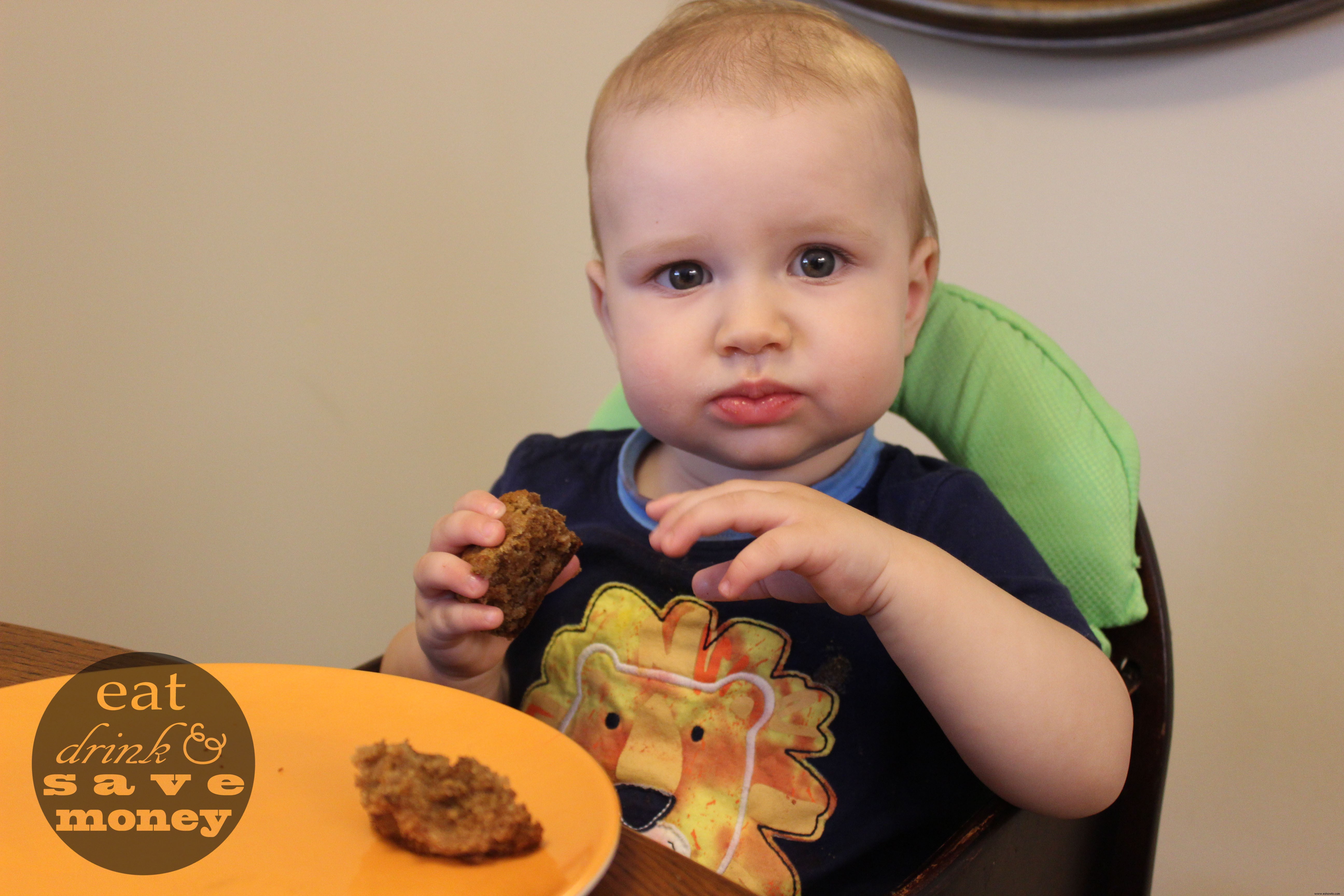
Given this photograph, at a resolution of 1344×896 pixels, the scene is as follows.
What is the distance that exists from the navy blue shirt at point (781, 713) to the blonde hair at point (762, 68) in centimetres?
29

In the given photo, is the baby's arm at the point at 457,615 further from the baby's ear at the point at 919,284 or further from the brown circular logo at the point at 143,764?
the baby's ear at the point at 919,284

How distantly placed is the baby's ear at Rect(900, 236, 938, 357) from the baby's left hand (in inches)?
10.2

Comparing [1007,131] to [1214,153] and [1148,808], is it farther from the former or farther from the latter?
[1148,808]

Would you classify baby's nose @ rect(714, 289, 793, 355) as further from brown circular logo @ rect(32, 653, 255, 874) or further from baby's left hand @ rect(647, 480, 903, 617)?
brown circular logo @ rect(32, 653, 255, 874)

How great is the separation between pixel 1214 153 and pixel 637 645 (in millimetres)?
937

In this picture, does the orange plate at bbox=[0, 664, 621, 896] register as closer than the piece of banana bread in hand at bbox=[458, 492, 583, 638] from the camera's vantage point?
Yes

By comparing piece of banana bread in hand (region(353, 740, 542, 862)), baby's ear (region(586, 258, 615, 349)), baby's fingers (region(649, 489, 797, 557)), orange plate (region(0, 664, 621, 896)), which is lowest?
orange plate (region(0, 664, 621, 896))

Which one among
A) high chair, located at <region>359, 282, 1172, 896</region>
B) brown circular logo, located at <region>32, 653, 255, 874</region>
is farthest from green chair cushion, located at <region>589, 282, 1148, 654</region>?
brown circular logo, located at <region>32, 653, 255, 874</region>

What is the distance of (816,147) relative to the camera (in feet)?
2.37

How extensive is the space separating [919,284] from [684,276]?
0.24 m

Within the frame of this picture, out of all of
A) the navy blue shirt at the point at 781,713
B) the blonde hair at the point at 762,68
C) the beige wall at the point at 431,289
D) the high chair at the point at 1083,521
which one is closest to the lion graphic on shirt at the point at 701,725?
the navy blue shirt at the point at 781,713

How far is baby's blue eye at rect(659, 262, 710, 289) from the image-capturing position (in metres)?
0.77

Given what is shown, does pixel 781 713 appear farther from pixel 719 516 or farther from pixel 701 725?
pixel 719 516

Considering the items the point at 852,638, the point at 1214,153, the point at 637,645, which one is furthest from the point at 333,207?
the point at 1214,153
